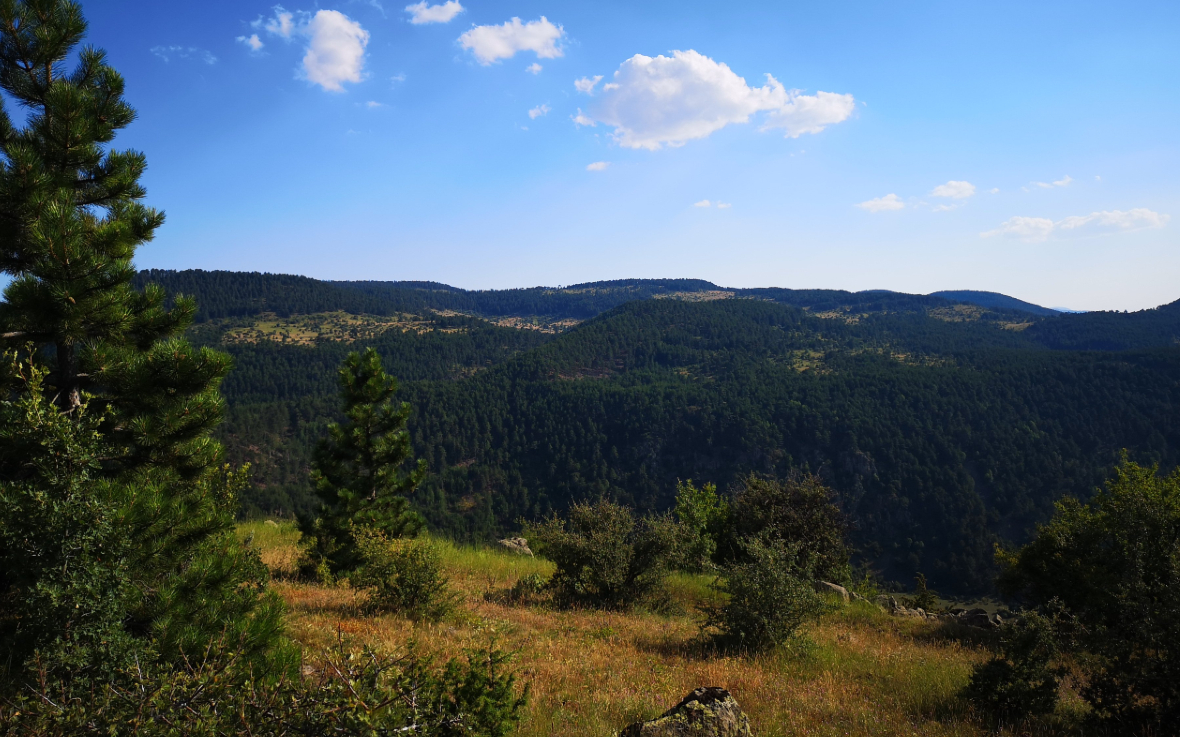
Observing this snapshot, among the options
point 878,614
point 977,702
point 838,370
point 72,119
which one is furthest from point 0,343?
point 838,370

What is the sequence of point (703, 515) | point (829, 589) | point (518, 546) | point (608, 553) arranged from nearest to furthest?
1. point (608, 553)
2. point (829, 589)
3. point (518, 546)
4. point (703, 515)

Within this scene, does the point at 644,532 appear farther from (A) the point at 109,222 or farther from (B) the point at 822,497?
(A) the point at 109,222

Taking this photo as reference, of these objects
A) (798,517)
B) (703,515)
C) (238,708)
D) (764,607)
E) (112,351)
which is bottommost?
(703,515)

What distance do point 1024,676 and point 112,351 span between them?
35.9 ft

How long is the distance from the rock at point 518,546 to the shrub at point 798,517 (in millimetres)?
8057

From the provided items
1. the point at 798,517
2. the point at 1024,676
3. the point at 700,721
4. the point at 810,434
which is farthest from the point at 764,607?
the point at 810,434

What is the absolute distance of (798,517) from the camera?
687 inches

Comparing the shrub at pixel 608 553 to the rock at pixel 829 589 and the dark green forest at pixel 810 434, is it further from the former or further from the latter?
the dark green forest at pixel 810 434

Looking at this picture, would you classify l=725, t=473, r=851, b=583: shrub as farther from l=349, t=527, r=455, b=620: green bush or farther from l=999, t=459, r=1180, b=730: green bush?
l=349, t=527, r=455, b=620: green bush

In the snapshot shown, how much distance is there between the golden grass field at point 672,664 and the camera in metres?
6.12

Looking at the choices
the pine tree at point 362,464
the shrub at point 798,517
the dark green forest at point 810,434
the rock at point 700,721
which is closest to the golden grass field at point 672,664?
the rock at point 700,721

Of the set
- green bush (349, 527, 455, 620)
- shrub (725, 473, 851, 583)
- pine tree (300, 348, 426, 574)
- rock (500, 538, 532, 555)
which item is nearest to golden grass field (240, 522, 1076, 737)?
green bush (349, 527, 455, 620)

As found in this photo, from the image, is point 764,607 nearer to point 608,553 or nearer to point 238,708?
point 608,553

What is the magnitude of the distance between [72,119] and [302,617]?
7.24 meters
